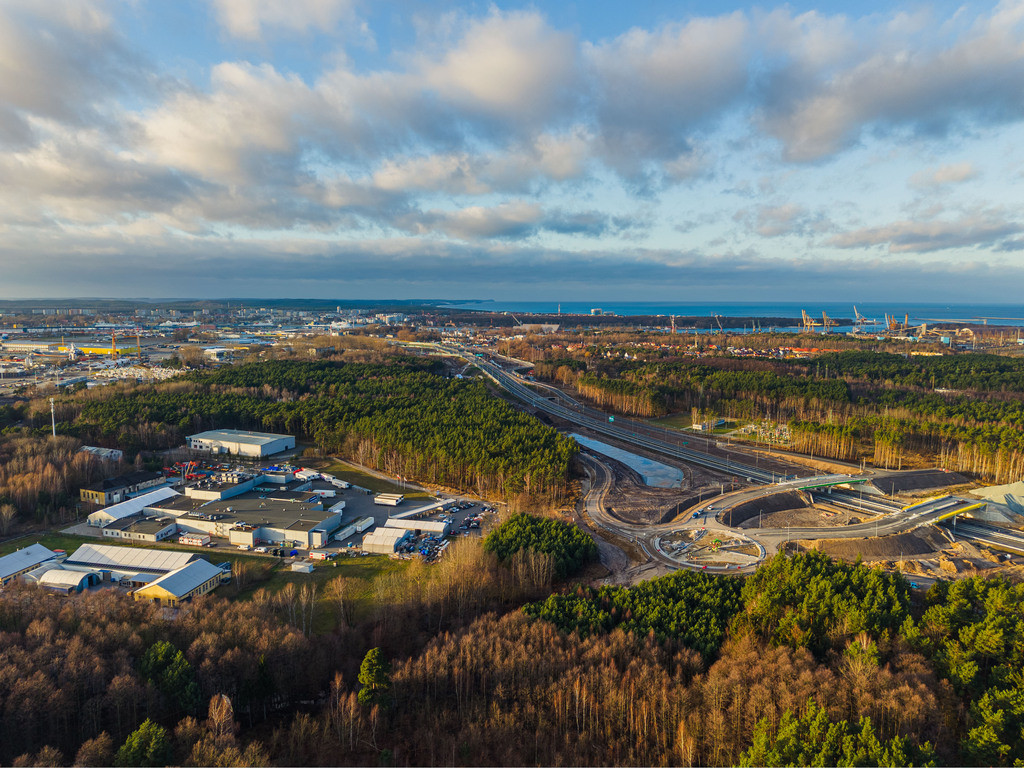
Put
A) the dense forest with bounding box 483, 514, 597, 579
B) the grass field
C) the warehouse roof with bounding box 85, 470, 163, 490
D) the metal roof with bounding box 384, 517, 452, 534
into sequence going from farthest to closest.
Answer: the warehouse roof with bounding box 85, 470, 163, 490, the metal roof with bounding box 384, 517, 452, 534, the grass field, the dense forest with bounding box 483, 514, 597, 579

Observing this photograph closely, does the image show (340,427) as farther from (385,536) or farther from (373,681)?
(373,681)

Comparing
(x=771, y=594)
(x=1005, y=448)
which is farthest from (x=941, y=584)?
(x=1005, y=448)

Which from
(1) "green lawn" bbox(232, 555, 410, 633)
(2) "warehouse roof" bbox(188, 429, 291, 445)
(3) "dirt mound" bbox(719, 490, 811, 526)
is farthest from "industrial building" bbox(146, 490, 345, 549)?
(3) "dirt mound" bbox(719, 490, 811, 526)

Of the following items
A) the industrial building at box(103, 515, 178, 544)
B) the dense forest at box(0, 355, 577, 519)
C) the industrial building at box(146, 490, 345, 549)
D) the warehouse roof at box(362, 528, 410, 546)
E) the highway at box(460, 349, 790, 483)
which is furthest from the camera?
the highway at box(460, 349, 790, 483)

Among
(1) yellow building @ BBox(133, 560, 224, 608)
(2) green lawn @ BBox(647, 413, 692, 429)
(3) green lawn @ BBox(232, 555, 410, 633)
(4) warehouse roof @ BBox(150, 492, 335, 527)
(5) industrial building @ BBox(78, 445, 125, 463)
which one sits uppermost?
(5) industrial building @ BBox(78, 445, 125, 463)

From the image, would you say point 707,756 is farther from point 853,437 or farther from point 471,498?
point 853,437

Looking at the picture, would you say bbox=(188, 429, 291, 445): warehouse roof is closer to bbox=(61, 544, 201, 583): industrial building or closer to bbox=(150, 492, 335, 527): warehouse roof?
bbox=(150, 492, 335, 527): warehouse roof

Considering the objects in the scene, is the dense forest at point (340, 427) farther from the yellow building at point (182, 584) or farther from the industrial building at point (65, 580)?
the yellow building at point (182, 584)
